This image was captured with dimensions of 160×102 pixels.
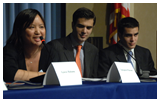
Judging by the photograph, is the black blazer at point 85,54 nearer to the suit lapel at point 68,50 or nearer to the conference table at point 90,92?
the suit lapel at point 68,50

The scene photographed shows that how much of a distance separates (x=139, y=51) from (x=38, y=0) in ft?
A: 4.90

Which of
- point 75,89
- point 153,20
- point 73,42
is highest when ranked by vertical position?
point 153,20

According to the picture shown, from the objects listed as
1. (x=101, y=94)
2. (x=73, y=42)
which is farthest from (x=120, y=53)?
(x=101, y=94)

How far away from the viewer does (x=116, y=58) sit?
2100 millimetres

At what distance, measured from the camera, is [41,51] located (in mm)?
1774

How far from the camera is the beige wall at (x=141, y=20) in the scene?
3098 millimetres

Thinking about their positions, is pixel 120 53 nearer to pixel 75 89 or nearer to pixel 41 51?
pixel 41 51

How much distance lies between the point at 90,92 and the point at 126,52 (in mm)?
1253

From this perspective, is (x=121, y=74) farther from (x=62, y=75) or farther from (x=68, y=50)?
(x=68, y=50)

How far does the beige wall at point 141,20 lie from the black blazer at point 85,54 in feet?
4.44

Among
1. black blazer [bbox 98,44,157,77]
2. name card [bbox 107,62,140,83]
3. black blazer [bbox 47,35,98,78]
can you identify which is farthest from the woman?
name card [bbox 107,62,140,83]

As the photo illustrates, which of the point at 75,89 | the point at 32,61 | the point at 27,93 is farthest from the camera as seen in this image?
the point at 32,61

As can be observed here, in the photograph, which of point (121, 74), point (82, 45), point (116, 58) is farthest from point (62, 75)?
point (116, 58)

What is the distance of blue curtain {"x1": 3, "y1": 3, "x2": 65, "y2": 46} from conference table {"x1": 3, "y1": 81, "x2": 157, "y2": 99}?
192 centimetres
